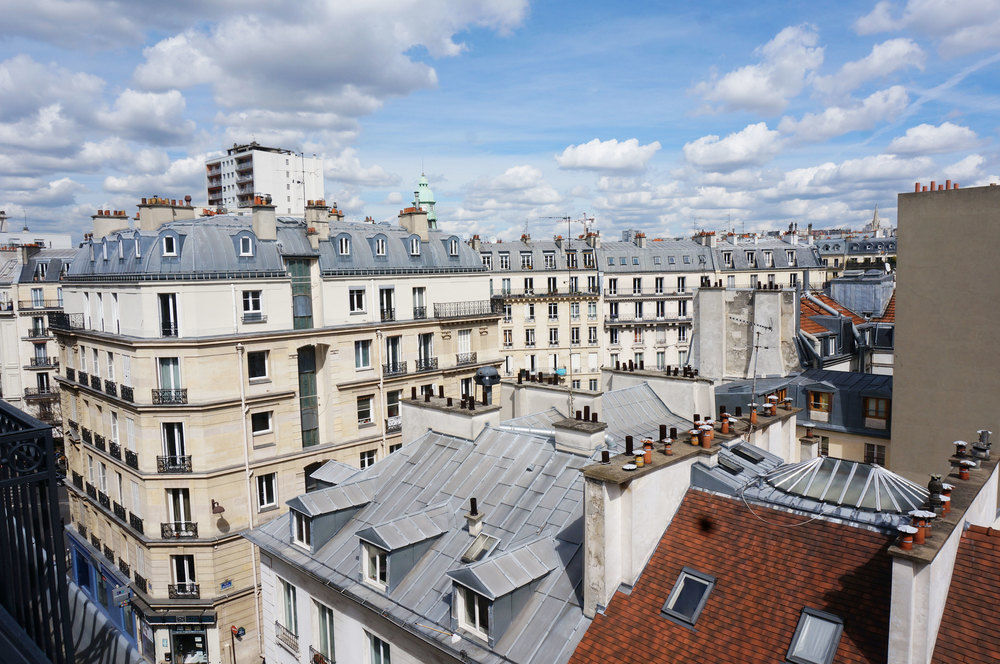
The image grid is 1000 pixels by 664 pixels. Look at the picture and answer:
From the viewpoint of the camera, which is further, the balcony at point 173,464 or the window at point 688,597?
the balcony at point 173,464

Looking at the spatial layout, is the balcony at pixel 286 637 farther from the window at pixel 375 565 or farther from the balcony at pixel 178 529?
the balcony at pixel 178 529

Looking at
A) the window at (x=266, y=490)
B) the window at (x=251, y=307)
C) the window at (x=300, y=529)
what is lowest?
the window at (x=266, y=490)

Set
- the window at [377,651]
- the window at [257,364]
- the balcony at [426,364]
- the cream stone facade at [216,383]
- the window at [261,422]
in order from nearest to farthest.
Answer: the window at [377,651], the cream stone facade at [216,383], the window at [257,364], the window at [261,422], the balcony at [426,364]

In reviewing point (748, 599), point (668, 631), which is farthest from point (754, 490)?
point (668, 631)

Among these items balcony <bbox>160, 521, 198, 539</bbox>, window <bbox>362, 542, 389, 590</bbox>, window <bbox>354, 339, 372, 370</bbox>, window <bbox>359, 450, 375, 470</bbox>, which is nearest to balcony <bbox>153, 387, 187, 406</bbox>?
balcony <bbox>160, 521, 198, 539</bbox>

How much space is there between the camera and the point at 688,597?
36.2ft

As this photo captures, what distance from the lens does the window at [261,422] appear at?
30.4m

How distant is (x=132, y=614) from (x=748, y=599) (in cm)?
3197

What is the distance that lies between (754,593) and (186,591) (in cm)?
2778

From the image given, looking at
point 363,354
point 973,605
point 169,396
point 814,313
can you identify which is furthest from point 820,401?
point 169,396

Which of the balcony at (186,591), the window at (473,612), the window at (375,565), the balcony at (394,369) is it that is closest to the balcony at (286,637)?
the window at (375,565)

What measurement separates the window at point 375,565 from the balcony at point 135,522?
20.9 metres

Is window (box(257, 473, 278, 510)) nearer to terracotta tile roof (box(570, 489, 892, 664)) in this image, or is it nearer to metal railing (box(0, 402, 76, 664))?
terracotta tile roof (box(570, 489, 892, 664))

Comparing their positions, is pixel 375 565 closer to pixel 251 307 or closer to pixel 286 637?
pixel 286 637
